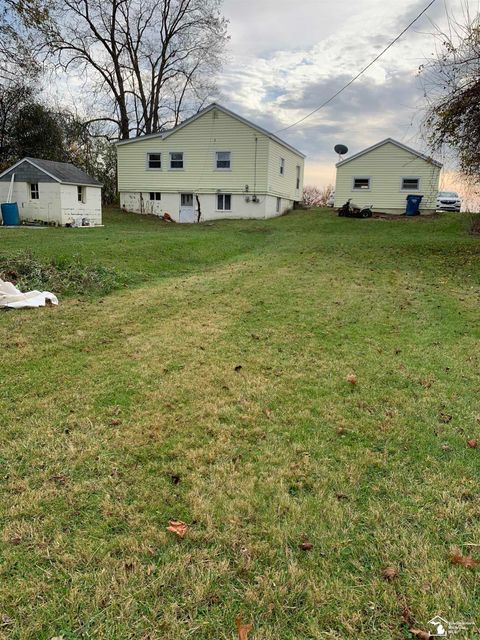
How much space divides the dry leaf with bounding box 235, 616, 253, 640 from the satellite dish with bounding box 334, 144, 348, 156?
93.5 ft

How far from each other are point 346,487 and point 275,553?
715 mm

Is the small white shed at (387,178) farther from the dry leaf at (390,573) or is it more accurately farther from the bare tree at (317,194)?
the dry leaf at (390,573)

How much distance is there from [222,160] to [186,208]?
3389mm

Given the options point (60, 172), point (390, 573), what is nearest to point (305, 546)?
point (390, 573)

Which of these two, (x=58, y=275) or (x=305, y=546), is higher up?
(x=58, y=275)

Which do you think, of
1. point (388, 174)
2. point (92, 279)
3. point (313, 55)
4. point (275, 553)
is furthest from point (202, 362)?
point (388, 174)

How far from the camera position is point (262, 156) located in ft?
75.1

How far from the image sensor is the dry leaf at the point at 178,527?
7.38 ft

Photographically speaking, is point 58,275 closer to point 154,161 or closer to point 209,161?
point 209,161

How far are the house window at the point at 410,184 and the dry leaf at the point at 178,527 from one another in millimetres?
25908

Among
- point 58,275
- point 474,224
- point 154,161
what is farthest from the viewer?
point 154,161

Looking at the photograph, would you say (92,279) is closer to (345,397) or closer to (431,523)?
(345,397)

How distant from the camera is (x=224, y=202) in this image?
24141 millimetres

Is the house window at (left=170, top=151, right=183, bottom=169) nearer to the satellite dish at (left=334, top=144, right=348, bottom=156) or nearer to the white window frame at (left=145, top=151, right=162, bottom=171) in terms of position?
the white window frame at (left=145, top=151, right=162, bottom=171)
